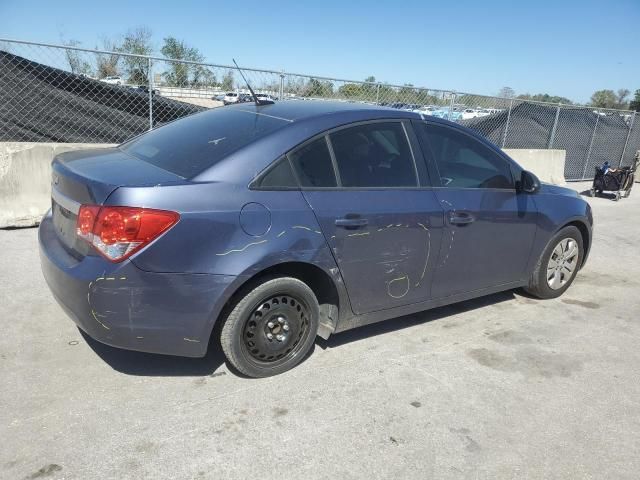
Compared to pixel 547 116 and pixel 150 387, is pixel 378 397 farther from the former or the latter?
pixel 547 116

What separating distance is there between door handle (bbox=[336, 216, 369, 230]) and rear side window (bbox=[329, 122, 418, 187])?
0.23 m

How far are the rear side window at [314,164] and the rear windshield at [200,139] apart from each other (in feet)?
0.78

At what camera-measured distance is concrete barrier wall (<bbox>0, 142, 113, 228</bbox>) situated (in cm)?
580

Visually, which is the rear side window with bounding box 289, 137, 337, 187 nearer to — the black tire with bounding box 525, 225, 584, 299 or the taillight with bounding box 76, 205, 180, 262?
the taillight with bounding box 76, 205, 180, 262

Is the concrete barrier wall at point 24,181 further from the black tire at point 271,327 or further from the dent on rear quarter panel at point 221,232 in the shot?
the black tire at point 271,327

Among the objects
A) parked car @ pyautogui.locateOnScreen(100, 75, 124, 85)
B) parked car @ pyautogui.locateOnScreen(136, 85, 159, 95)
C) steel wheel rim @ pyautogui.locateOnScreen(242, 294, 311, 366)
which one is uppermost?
parked car @ pyautogui.locateOnScreen(100, 75, 124, 85)

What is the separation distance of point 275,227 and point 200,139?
873 mm

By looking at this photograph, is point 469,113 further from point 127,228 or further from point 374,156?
point 127,228

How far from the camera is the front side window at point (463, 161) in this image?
3.73m

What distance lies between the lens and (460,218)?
3.71 m

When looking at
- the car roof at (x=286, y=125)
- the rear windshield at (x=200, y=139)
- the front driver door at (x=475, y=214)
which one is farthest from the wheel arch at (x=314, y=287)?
the front driver door at (x=475, y=214)

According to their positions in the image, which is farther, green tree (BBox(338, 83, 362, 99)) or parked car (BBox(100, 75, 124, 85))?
green tree (BBox(338, 83, 362, 99))

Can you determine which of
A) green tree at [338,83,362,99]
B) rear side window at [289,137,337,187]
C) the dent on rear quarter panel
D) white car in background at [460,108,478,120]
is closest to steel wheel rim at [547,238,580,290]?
rear side window at [289,137,337,187]

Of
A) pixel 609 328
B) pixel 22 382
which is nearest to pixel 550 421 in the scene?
pixel 609 328
